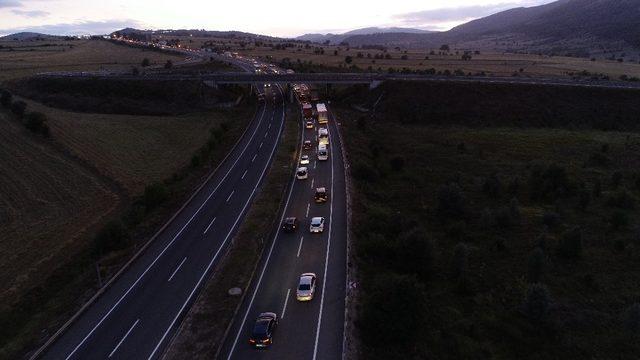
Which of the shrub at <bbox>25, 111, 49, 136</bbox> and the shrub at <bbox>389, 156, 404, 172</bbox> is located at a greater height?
the shrub at <bbox>25, 111, 49, 136</bbox>

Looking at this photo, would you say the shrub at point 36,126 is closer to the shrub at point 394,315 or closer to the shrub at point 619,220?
the shrub at point 394,315

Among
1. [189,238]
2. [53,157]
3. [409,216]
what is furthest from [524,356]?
[53,157]

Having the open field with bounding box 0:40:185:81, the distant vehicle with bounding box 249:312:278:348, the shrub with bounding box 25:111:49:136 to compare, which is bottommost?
the distant vehicle with bounding box 249:312:278:348

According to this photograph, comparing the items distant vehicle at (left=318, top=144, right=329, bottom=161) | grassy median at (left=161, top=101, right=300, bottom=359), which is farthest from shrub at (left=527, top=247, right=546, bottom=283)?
distant vehicle at (left=318, top=144, right=329, bottom=161)

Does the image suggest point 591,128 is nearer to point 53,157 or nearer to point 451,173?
point 451,173

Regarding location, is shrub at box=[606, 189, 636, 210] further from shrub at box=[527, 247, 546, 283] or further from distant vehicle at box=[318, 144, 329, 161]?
distant vehicle at box=[318, 144, 329, 161]

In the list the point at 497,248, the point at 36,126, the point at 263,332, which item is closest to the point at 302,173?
the point at 497,248
